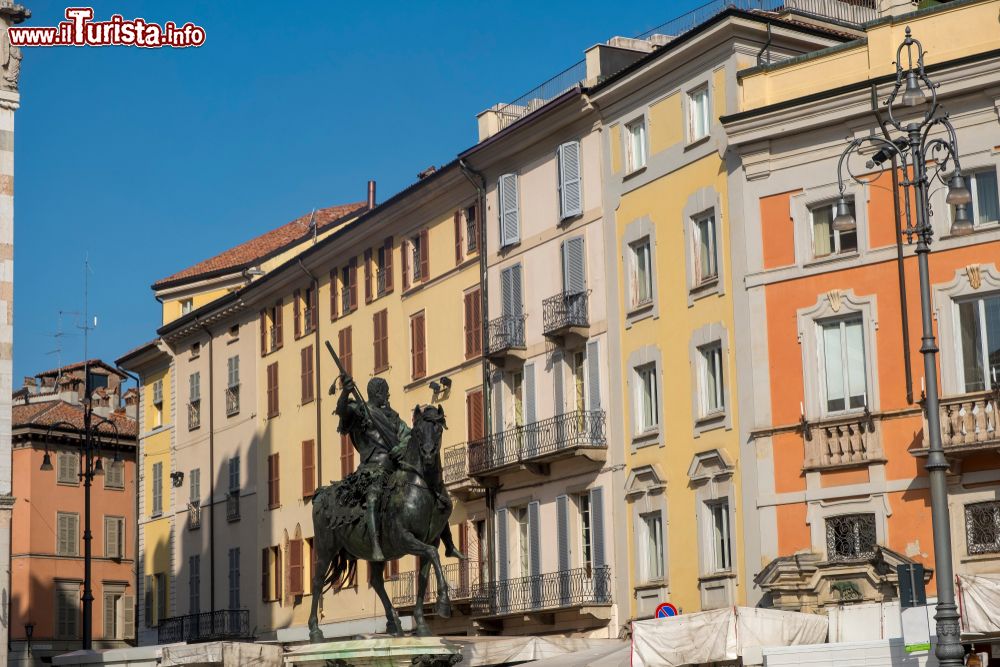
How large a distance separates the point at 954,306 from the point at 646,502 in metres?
9.16

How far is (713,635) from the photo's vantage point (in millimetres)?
30141

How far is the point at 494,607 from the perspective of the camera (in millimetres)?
45469

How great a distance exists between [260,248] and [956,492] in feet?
133

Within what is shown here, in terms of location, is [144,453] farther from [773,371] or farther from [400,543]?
[400,543]

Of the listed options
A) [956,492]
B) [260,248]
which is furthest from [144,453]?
[956,492]

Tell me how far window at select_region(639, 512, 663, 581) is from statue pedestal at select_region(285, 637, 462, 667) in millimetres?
20522

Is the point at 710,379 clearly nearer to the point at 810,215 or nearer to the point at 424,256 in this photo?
the point at 810,215

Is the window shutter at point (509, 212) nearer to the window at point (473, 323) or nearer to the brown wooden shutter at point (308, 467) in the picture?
the window at point (473, 323)

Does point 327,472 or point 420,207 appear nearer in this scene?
point 420,207

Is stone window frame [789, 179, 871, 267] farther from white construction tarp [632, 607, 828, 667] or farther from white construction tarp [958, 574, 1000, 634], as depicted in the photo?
white construction tarp [958, 574, 1000, 634]

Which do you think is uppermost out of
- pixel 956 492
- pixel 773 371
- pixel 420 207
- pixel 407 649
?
pixel 420 207

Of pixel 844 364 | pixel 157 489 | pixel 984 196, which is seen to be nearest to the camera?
pixel 984 196

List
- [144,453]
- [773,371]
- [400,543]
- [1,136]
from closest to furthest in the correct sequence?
1. [400,543]
2. [1,136]
3. [773,371]
4. [144,453]

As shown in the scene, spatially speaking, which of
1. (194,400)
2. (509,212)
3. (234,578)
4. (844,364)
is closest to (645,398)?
(844,364)
